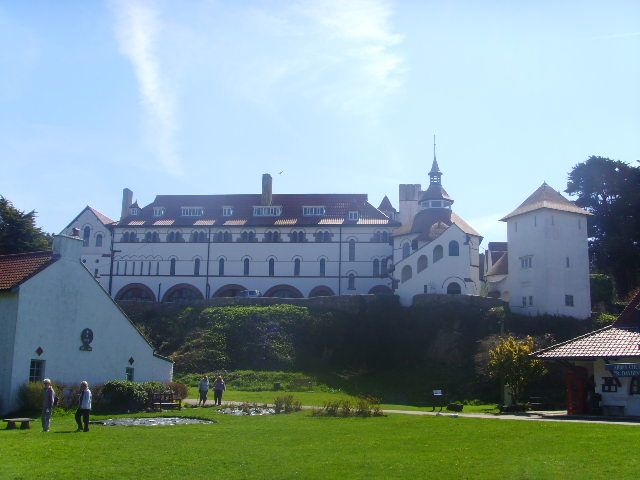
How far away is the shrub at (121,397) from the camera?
29.6 meters

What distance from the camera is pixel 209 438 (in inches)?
810

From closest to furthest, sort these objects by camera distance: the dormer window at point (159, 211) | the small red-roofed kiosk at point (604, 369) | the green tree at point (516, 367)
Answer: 1. the small red-roofed kiosk at point (604, 369)
2. the green tree at point (516, 367)
3. the dormer window at point (159, 211)

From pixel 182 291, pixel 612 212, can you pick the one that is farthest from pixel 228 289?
pixel 612 212

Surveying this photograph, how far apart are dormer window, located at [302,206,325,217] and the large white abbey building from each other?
105 millimetres

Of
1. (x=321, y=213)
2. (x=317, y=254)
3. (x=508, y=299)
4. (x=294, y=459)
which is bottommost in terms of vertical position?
(x=294, y=459)

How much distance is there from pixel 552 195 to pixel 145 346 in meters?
36.9

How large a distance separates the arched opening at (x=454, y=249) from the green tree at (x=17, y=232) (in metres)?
35.2

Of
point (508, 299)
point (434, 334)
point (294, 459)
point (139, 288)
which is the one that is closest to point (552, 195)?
point (508, 299)

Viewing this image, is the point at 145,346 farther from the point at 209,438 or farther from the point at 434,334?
the point at 434,334

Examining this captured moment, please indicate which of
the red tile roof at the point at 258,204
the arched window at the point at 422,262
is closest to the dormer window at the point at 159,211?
the red tile roof at the point at 258,204

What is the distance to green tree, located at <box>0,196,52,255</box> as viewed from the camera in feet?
204

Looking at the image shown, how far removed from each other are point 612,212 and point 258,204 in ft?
116

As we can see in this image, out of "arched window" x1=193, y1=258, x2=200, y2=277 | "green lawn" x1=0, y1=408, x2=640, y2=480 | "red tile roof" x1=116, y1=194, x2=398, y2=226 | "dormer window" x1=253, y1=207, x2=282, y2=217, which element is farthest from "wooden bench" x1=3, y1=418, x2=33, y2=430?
"dormer window" x1=253, y1=207, x2=282, y2=217

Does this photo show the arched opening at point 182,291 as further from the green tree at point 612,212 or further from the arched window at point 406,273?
the green tree at point 612,212
